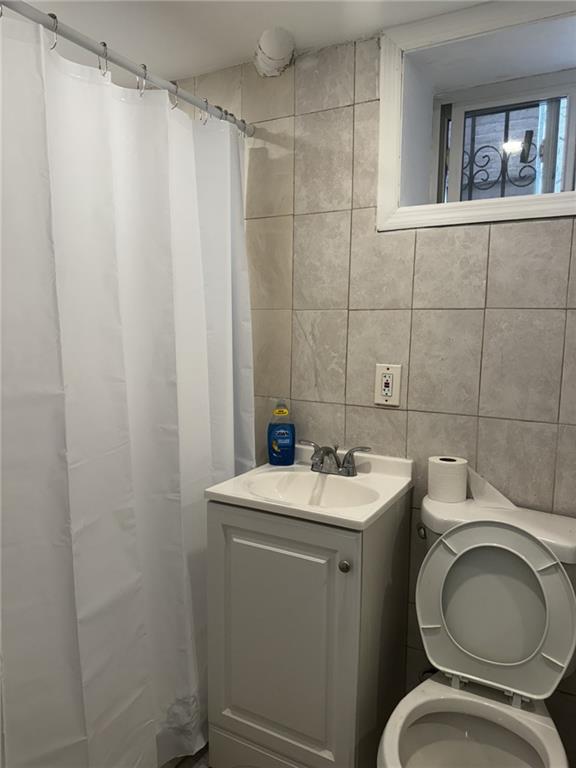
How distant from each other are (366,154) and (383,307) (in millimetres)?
497

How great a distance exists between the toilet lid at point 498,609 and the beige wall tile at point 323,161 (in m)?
1.13

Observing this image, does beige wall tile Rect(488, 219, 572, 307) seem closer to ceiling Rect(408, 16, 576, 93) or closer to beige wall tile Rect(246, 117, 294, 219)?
ceiling Rect(408, 16, 576, 93)

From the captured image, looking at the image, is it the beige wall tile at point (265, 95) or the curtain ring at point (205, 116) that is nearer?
the curtain ring at point (205, 116)

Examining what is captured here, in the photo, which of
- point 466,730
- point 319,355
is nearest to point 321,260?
point 319,355

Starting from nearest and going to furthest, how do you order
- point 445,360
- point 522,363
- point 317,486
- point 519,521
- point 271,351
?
1. point 519,521
2. point 522,363
3. point 445,360
4. point 317,486
5. point 271,351

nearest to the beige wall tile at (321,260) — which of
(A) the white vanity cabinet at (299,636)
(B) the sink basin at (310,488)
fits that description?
(B) the sink basin at (310,488)

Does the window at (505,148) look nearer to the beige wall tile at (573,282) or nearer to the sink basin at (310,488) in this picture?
the beige wall tile at (573,282)

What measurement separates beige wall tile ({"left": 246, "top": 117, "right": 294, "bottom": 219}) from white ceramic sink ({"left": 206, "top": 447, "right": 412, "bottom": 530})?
88cm

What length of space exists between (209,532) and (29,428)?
0.61 meters

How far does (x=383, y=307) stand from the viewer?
1728mm

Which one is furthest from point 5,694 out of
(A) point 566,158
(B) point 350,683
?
(A) point 566,158

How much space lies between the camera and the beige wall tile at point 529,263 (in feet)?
4.82

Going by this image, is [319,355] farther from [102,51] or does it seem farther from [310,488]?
[102,51]

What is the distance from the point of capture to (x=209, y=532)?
61.3 inches
